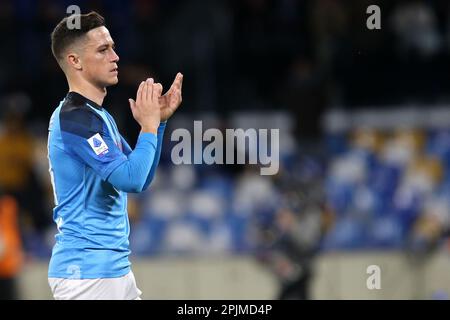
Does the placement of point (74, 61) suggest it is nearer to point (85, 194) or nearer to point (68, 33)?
point (68, 33)

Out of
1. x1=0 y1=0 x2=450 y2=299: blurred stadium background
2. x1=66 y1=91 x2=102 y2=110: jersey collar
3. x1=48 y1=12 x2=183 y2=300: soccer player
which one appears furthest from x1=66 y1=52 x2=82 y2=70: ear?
x1=0 y1=0 x2=450 y2=299: blurred stadium background

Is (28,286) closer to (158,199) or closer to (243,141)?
(158,199)

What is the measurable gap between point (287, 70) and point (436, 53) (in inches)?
65.8

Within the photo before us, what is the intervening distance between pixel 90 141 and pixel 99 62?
380 mm

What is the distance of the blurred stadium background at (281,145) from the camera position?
362 inches

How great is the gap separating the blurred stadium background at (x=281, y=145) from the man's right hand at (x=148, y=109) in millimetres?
4434

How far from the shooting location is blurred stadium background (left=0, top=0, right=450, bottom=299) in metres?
9.19

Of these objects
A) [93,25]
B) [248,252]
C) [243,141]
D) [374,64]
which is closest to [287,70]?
[374,64]

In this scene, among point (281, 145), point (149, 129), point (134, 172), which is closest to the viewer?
point (134, 172)

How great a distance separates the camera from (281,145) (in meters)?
10.6

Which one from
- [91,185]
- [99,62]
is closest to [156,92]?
[99,62]

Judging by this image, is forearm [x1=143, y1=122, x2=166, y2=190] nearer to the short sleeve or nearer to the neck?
the short sleeve

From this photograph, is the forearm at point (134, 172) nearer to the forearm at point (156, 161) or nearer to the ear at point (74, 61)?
the forearm at point (156, 161)
